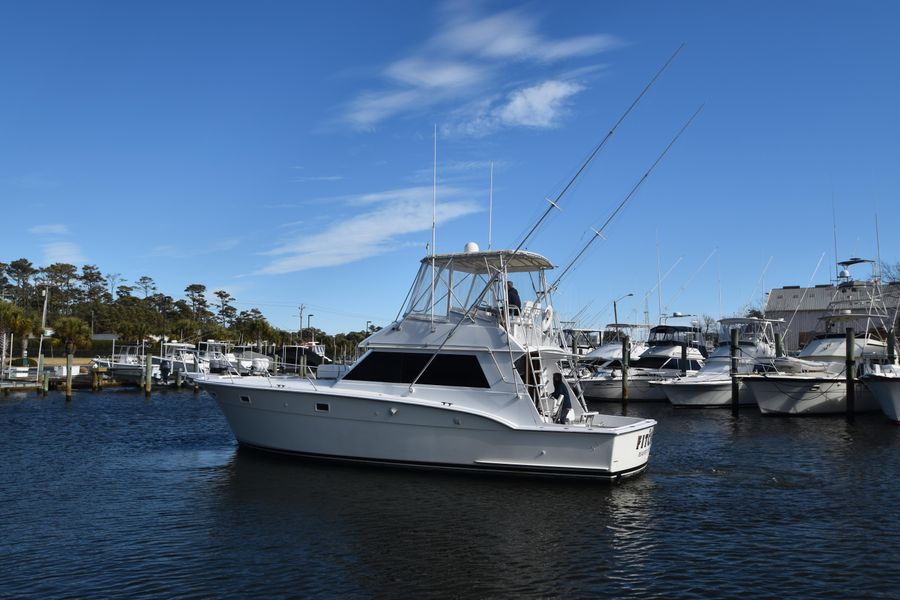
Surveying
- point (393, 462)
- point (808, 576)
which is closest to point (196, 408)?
point (393, 462)

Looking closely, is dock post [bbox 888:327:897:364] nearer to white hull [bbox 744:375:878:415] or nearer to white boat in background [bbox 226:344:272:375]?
white hull [bbox 744:375:878:415]

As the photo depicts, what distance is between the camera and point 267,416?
1694 centimetres

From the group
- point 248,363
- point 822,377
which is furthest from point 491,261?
point 248,363

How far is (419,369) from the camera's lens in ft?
52.5

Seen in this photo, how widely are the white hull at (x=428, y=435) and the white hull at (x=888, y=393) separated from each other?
15.2 m

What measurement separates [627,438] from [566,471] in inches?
57.3

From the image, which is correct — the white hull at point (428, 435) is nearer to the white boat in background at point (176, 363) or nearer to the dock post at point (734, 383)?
the dock post at point (734, 383)

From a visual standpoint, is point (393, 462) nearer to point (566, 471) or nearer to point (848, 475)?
point (566, 471)

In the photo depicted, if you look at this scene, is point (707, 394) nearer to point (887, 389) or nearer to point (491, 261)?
point (887, 389)

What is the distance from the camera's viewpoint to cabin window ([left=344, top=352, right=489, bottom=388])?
51.4 ft

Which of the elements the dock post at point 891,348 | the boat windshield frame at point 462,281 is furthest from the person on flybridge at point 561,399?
the dock post at point 891,348

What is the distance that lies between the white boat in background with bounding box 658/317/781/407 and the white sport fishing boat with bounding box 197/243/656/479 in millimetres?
19783

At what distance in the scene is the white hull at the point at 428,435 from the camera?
1482 centimetres

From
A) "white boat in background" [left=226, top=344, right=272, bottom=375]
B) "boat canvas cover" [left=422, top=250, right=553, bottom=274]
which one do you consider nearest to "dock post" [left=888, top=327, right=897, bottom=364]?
"boat canvas cover" [left=422, top=250, right=553, bottom=274]
